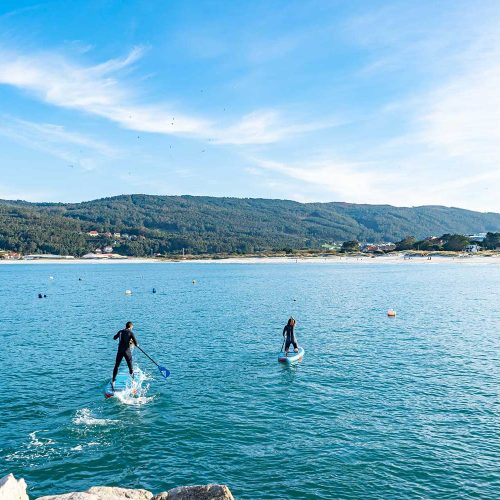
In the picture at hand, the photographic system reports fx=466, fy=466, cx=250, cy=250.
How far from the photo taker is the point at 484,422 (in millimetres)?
18547

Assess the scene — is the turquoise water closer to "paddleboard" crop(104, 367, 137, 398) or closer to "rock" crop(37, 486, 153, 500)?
"paddleboard" crop(104, 367, 137, 398)

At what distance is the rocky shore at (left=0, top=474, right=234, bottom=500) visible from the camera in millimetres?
10742

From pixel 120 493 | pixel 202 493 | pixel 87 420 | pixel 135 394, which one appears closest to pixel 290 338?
pixel 135 394

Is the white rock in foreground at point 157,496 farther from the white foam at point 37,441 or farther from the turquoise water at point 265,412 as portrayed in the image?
the white foam at point 37,441

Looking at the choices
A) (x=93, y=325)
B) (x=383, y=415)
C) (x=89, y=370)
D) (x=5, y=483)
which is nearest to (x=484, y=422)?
(x=383, y=415)

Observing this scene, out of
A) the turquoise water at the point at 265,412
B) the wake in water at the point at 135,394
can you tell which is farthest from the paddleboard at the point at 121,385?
the turquoise water at the point at 265,412

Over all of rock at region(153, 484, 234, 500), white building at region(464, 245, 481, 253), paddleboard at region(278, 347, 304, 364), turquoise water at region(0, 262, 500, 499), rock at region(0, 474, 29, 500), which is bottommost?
turquoise water at region(0, 262, 500, 499)

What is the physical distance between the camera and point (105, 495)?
11.6 m

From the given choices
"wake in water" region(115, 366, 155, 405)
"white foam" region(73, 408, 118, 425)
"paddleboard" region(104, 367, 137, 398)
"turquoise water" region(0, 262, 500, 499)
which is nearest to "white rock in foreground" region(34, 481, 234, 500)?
"turquoise water" region(0, 262, 500, 499)

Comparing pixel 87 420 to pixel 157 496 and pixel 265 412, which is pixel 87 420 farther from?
pixel 157 496

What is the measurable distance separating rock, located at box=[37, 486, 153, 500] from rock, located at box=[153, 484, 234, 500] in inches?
24.3

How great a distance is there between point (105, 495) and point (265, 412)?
30.9 ft

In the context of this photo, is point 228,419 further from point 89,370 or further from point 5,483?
point 89,370

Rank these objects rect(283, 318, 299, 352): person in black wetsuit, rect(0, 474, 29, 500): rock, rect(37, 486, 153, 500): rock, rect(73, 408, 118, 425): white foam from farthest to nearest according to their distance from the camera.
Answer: rect(283, 318, 299, 352): person in black wetsuit → rect(73, 408, 118, 425): white foam → rect(37, 486, 153, 500): rock → rect(0, 474, 29, 500): rock
